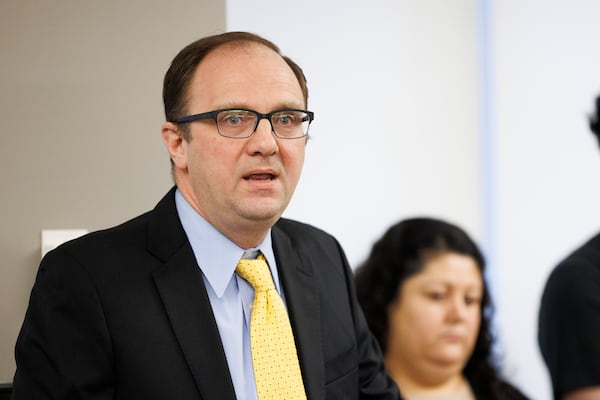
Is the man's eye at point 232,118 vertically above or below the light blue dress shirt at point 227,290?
above

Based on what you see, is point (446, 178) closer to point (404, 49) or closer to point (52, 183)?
point (404, 49)

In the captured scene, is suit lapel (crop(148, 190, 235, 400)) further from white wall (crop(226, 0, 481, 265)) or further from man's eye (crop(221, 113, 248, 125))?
white wall (crop(226, 0, 481, 265))

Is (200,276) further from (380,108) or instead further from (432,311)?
(380,108)

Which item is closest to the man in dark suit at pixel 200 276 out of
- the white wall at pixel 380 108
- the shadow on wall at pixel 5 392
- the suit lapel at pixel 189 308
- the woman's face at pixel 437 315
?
the suit lapel at pixel 189 308

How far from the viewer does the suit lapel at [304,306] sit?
1358mm

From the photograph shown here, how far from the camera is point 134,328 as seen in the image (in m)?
1.21

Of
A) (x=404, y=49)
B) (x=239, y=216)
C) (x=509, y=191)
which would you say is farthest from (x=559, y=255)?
(x=239, y=216)

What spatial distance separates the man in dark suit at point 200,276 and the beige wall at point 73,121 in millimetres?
429

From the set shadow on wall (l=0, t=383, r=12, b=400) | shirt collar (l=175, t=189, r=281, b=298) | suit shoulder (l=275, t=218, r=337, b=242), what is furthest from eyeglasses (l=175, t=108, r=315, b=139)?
shadow on wall (l=0, t=383, r=12, b=400)

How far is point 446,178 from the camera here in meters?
2.74

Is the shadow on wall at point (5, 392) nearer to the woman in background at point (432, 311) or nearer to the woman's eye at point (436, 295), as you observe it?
the woman in background at point (432, 311)

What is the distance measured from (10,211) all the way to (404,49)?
148cm

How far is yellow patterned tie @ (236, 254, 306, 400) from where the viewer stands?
130 centimetres

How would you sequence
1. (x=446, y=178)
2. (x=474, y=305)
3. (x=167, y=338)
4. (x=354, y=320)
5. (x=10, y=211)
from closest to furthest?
(x=167, y=338) < (x=354, y=320) < (x=10, y=211) < (x=474, y=305) < (x=446, y=178)
